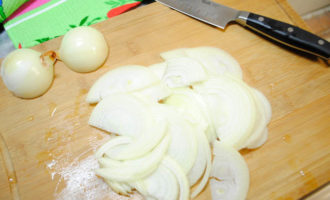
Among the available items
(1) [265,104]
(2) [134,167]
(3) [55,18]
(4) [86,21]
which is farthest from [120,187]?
(3) [55,18]

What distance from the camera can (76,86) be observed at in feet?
4.78

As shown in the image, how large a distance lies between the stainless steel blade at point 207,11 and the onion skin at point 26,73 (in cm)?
85

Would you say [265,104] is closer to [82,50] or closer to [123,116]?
[123,116]

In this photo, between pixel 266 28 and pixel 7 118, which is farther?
pixel 266 28

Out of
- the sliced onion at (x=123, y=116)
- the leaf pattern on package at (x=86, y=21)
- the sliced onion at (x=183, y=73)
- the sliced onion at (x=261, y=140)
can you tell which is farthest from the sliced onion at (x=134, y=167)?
the leaf pattern on package at (x=86, y=21)

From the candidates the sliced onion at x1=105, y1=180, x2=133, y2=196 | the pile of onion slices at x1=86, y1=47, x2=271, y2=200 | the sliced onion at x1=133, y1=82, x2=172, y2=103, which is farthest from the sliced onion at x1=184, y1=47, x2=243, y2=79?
the sliced onion at x1=105, y1=180, x2=133, y2=196

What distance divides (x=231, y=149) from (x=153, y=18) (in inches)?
37.6

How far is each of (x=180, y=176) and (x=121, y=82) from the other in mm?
Result: 590

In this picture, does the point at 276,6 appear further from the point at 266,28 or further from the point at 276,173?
the point at 276,173

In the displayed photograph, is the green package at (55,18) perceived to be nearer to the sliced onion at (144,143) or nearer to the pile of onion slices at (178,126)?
the pile of onion slices at (178,126)

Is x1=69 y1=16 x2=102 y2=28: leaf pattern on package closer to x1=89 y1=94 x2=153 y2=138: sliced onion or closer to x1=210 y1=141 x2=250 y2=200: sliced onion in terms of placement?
x1=89 y1=94 x2=153 y2=138: sliced onion

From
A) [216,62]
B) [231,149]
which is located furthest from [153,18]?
[231,149]

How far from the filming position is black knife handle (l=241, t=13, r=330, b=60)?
141 cm

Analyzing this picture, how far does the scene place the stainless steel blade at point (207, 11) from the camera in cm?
159
